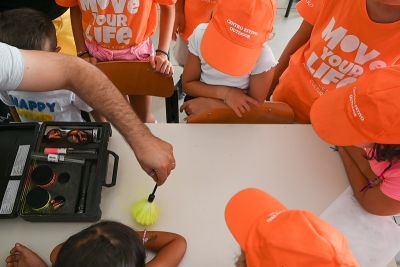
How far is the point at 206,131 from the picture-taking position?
109 centimetres

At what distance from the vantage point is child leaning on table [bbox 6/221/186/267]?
2.23ft

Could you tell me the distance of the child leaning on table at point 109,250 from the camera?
68 centimetres

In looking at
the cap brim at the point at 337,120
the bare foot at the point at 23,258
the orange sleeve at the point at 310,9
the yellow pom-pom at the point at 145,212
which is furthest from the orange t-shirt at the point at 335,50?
the bare foot at the point at 23,258

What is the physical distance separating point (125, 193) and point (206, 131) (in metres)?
0.32

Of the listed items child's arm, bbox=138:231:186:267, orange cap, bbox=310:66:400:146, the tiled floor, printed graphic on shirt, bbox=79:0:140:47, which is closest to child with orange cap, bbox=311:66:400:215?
orange cap, bbox=310:66:400:146

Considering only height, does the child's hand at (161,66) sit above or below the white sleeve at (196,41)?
below

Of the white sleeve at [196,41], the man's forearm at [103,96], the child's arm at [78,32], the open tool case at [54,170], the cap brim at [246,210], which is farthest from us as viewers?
the child's arm at [78,32]

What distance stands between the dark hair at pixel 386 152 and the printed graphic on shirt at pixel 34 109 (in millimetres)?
997

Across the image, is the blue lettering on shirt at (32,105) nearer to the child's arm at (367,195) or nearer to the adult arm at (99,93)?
the adult arm at (99,93)

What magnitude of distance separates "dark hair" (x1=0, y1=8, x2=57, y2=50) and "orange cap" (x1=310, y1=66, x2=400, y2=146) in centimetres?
94

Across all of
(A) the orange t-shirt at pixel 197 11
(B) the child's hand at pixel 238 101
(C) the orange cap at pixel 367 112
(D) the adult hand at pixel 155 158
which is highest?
(C) the orange cap at pixel 367 112

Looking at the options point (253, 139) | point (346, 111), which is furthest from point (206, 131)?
point (346, 111)

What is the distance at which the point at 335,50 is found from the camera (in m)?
1.14

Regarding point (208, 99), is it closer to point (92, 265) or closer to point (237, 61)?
point (237, 61)
